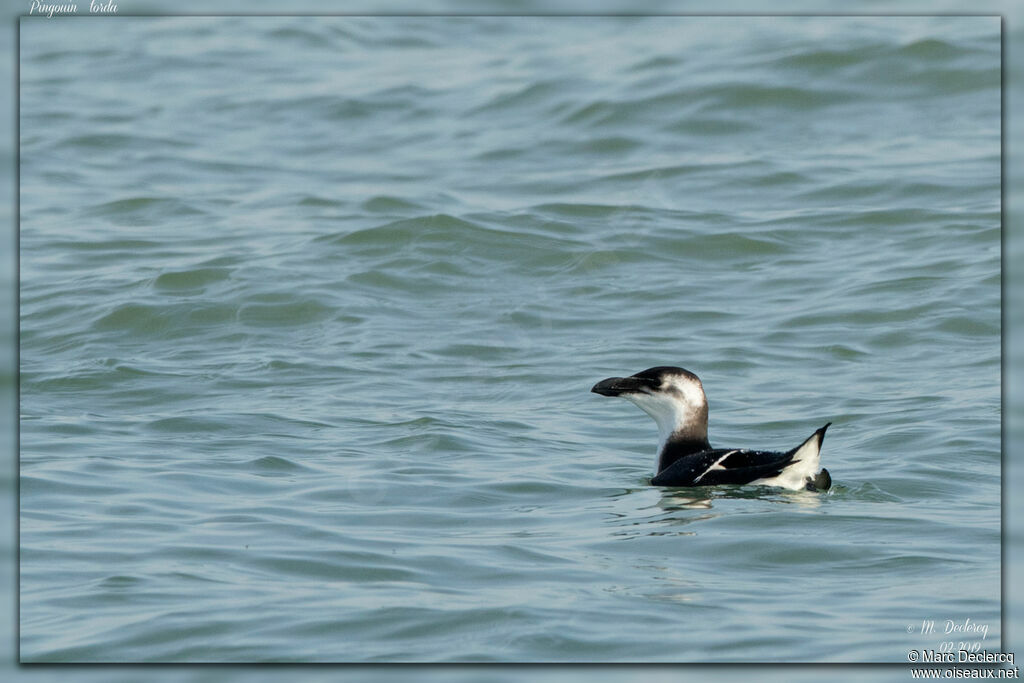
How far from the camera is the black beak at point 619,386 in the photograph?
8.77 meters

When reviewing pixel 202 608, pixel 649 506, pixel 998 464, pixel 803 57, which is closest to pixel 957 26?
pixel 803 57

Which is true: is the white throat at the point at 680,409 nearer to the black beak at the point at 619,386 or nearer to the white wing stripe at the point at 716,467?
the black beak at the point at 619,386

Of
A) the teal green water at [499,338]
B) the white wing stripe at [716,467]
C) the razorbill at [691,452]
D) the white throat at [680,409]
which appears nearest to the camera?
the teal green water at [499,338]

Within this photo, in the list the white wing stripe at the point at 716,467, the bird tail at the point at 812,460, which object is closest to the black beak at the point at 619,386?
the white wing stripe at the point at 716,467

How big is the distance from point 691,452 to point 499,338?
152 inches

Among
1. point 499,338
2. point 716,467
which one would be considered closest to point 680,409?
point 716,467

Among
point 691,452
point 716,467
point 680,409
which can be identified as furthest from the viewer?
point 680,409

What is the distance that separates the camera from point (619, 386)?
28.9ft

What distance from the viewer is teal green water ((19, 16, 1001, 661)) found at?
5836 millimetres

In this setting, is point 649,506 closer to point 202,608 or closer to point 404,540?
point 404,540

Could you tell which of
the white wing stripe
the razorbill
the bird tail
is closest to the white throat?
the razorbill

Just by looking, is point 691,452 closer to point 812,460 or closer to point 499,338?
point 812,460

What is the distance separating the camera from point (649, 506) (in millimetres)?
7691

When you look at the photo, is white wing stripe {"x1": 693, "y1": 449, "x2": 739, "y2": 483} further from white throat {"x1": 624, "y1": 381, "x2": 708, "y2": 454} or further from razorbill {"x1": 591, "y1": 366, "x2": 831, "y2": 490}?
white throat {"x1": 624, "y1": 381, "x2": 708, "y2": 454}
